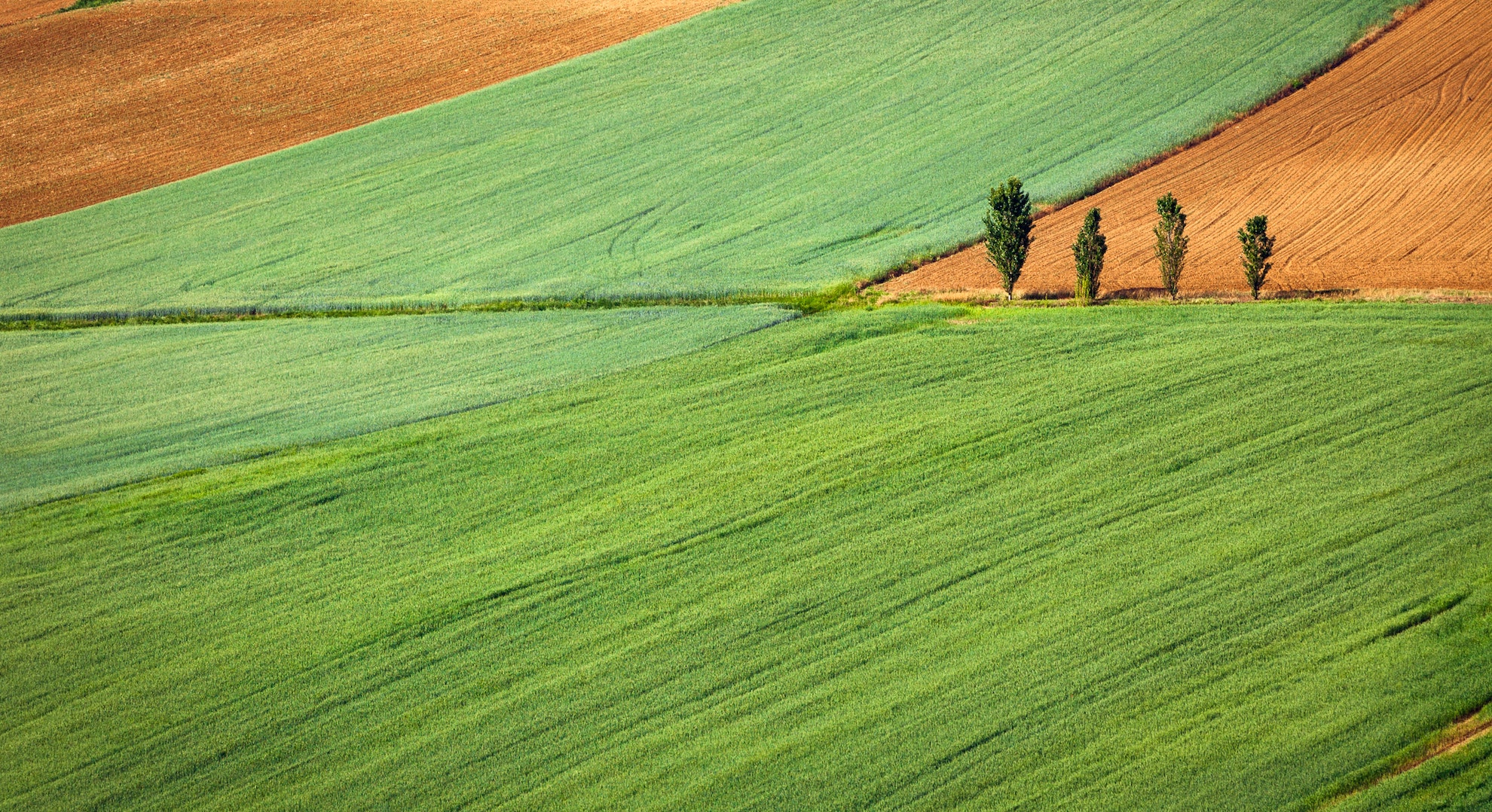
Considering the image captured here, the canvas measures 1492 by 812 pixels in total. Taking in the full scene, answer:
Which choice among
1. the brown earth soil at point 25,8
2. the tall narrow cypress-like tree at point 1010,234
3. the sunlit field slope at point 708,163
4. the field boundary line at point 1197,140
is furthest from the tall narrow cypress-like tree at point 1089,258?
the brown earth soil at point 25,8

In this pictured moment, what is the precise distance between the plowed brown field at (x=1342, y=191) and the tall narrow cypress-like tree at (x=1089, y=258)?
3.82 ft

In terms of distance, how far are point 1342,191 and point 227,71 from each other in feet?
142

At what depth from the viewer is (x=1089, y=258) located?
84.1 ft

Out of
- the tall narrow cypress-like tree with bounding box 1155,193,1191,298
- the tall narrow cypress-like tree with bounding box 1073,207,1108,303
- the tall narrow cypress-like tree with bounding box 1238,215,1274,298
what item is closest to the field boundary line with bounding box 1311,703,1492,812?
the tall narrow cypress-like tree with bounding box 1238,215,1274,298

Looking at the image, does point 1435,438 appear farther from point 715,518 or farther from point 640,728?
point 640,728

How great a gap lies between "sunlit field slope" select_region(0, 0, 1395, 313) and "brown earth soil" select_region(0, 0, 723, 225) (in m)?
2.33

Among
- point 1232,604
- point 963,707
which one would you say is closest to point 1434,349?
point 1232,604

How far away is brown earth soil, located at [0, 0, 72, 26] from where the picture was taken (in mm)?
57219

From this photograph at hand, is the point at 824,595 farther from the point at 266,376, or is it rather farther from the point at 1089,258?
the point at 266,376

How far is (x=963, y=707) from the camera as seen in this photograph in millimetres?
13078

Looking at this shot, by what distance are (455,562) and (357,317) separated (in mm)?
14766

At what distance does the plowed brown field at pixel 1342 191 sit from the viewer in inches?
1033

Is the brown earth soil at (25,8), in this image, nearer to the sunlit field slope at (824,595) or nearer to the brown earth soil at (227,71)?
the brown earth soil at (227,71)

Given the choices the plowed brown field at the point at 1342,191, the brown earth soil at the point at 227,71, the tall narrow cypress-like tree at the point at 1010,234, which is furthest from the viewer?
the brown earth soil at the point at 227,71
